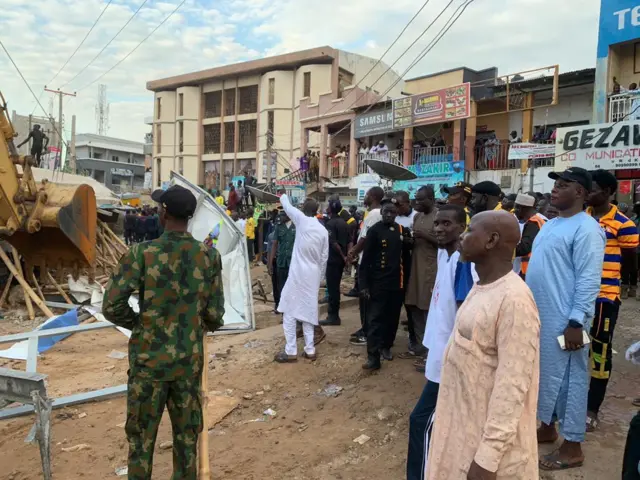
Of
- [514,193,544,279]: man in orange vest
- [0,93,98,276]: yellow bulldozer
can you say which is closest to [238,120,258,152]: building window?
[514,193,544,279]: man in orange vest

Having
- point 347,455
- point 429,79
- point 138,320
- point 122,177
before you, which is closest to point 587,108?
point 429,79

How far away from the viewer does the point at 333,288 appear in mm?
7527

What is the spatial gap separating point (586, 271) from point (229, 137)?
36417 millimetres

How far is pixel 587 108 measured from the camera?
621 inches

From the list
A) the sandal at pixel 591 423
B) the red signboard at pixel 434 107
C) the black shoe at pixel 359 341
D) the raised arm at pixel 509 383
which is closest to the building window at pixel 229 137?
the red signboard at pixel 434 107

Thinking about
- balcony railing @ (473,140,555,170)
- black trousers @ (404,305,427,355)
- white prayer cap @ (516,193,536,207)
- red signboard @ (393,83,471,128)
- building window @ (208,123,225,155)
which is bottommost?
black trousers @ (404,305,427,355)

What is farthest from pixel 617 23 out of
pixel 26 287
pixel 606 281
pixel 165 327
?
pixel 26 287

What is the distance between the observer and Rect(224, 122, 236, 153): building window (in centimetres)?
3725

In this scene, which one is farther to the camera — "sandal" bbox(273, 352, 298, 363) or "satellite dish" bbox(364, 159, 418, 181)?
"satellite dish" bbox(364, 159, 418, 181)

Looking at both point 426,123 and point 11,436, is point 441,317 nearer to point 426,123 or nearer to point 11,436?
point 11,436

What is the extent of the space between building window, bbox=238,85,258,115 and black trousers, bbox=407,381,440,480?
34721 millimetres

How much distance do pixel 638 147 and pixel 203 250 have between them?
35.9ft

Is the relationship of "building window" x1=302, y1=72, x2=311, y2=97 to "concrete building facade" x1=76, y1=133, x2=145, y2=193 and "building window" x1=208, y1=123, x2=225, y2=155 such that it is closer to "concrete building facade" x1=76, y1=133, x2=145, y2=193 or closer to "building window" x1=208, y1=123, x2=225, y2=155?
"building window" x1=208, y1=123, x2=225, y2=155

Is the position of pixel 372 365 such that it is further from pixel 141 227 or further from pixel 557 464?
pixel 141 227
